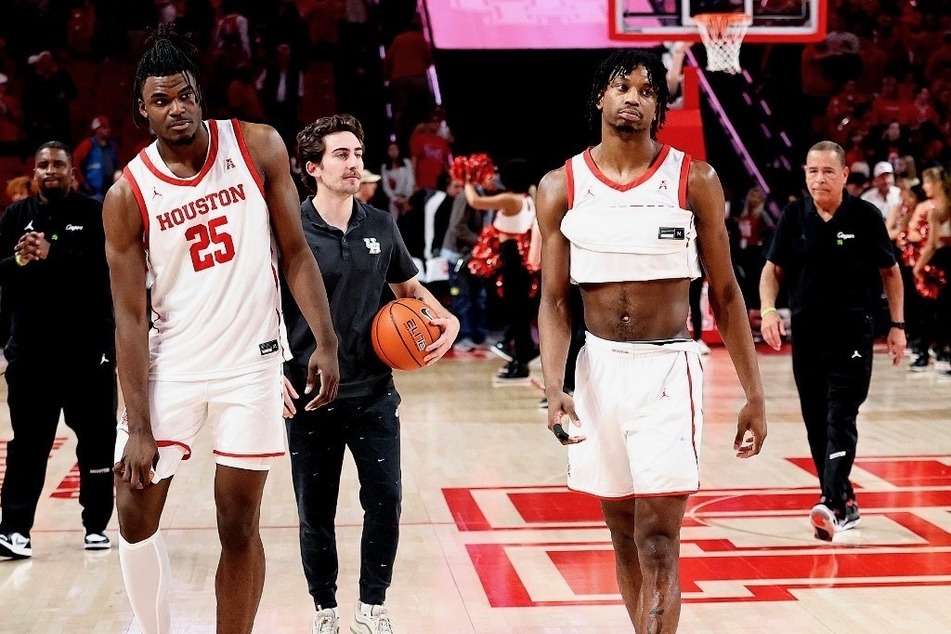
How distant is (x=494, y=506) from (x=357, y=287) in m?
2.67

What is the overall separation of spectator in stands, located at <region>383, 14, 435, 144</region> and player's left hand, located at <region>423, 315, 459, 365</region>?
1335 centimetres

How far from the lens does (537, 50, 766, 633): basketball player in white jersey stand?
4.05 m

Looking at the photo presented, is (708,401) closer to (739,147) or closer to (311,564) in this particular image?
(311,564)

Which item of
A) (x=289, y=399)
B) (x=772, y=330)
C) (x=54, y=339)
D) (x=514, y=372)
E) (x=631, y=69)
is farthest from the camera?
(x=514, y=372)

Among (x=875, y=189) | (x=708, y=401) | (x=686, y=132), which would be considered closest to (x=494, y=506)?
(x=708, y=401)

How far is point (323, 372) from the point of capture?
388cm

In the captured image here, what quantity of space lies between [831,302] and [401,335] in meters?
2.70

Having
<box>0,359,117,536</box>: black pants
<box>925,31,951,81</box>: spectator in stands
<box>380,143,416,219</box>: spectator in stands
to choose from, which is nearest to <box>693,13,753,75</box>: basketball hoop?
<box>380,143,416,219</box>: spectator in stands

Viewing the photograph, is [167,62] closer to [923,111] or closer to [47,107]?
[47,107]

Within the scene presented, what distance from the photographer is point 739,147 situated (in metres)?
18.8

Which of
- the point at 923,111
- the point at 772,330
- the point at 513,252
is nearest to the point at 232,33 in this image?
the point at 513,252

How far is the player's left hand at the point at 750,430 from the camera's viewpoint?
413 centimetres

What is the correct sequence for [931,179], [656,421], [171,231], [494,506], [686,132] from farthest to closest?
1. [686,132]
2. [931,179]
3. [494,506]
4. [656,421]
5. [171,231]

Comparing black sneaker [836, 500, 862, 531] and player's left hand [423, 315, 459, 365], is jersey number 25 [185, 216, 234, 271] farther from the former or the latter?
black sneaker [836, 500, 862, 531]
